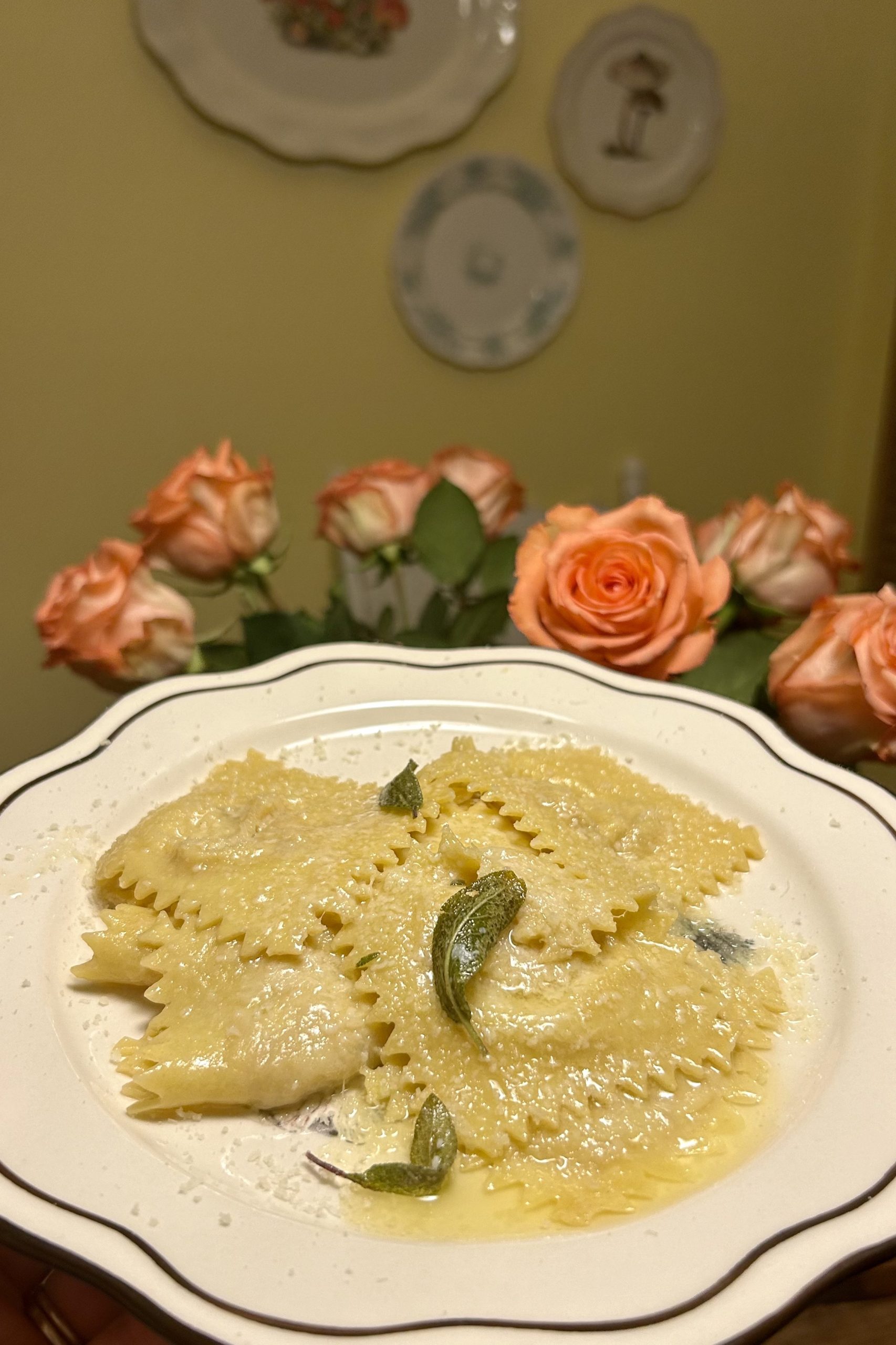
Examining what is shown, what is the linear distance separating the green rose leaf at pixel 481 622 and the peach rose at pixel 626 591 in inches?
7.4

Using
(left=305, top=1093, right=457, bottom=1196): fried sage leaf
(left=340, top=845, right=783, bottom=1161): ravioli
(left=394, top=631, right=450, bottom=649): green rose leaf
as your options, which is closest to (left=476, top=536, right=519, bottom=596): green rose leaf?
(left=394, top=631, right=450, bottom=649): green rose leaf

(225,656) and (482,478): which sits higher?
(482,478)

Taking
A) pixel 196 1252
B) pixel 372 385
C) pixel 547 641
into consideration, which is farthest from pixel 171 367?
pixel 196 1252

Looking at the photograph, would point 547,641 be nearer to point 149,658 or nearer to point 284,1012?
point 149,658

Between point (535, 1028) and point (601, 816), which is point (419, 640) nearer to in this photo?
point (601, 816)

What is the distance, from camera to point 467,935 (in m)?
1.10

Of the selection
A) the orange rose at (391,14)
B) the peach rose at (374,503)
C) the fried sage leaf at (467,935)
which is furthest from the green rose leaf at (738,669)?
the orange rose at (391,14)

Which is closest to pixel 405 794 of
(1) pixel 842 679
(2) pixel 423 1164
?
(2) pixel 423 1164

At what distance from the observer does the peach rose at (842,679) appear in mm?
1406

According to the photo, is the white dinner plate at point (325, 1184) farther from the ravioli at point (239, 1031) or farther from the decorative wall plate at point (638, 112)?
the decorative wall plate at point (638, 112)

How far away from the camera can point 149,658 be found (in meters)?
1.73

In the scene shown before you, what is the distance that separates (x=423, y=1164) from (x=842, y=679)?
941 millimetres

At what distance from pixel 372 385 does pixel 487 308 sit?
46 cm

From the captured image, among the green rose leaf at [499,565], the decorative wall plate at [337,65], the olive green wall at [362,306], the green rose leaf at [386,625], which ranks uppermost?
the decorative wall plate at [337,65]
